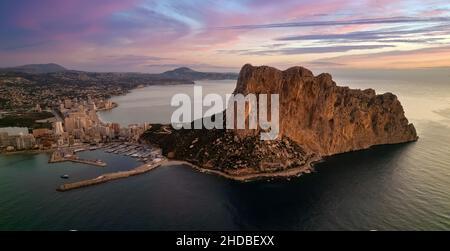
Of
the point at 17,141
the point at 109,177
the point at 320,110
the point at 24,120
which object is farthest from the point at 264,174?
the point at 24,120

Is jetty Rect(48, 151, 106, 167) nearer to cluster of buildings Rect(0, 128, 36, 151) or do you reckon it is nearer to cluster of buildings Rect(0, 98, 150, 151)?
cluster of buildings Rect(0, 98, 150, 151)

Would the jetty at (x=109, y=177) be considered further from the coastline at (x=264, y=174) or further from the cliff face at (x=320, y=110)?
the cliff face at (x=320, y=110)

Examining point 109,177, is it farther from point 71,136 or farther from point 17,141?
point 71,136

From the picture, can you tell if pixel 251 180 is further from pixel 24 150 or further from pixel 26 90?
pixel 26 90

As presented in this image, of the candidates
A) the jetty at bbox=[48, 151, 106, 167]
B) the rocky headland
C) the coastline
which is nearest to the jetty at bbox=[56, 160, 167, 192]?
the rocky headland

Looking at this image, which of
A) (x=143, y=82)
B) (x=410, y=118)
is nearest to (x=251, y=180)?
(x=410, y=118)
